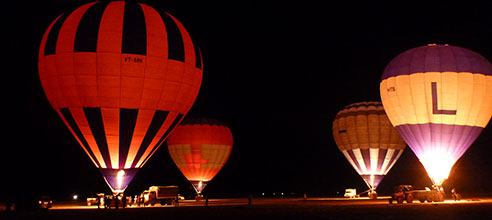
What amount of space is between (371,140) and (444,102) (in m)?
11.2

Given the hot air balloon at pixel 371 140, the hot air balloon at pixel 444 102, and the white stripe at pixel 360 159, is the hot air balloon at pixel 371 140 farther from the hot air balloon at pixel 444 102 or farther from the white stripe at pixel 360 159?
the hot air balloon at pixel 444 102

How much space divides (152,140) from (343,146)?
22626 millimetres

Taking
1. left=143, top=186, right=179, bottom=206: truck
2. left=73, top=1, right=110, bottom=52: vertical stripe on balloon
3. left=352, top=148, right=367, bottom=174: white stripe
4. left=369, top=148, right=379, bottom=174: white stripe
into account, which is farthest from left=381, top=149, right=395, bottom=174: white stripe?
left=73, top=1, right=110, bottom=52: vertical stripe on balloon

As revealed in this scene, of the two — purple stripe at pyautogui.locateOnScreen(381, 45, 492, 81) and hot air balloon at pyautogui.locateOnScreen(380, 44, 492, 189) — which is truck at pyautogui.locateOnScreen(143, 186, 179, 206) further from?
purple stripe at pyautogui.locateOnScreen(381, 45, 492, 81)

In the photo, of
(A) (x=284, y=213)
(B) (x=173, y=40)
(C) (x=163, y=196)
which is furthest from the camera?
(C) (x=163, y=196)

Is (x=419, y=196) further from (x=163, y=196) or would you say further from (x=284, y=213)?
(x=163, y=196)

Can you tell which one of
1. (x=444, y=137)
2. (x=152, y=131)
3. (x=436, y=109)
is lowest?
(x=444, y=137)

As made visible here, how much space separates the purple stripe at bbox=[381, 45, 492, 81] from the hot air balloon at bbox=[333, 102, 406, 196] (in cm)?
938

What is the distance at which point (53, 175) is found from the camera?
73.8 metres

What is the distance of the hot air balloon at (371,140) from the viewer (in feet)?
146

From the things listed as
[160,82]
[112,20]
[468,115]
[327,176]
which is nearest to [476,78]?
[468,115]

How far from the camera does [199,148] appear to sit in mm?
43844

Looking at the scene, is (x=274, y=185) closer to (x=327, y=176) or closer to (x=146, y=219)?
(x=327, y=176)

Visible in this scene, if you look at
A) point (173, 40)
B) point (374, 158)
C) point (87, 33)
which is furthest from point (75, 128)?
point (374, 158)
